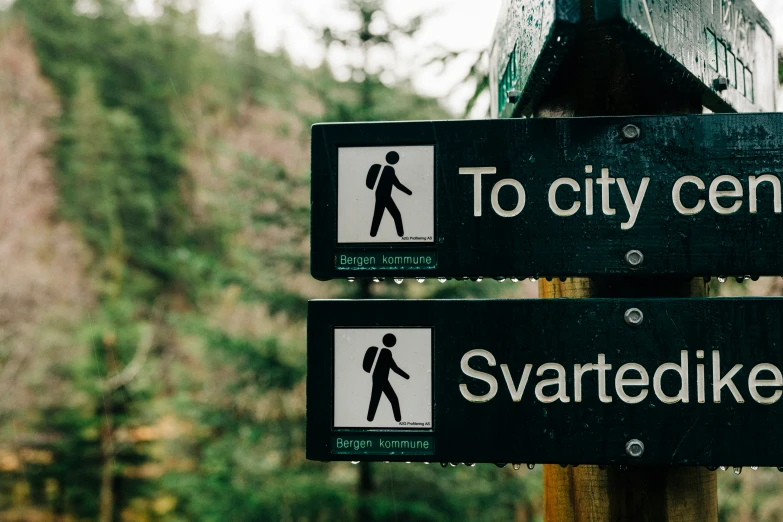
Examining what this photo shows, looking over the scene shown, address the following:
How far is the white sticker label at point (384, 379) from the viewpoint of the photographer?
1.34 meters

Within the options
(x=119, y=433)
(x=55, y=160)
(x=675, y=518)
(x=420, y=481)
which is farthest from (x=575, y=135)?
(x=55, y=160)

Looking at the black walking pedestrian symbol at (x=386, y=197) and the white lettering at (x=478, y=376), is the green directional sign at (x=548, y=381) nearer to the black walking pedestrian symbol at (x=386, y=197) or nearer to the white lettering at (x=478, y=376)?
the white lettering at (x=478, y=376)

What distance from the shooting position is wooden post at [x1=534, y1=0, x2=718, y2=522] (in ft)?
4.40

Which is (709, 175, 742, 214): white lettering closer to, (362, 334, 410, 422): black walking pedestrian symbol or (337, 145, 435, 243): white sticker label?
(337, 145, 435, 243): white sticker label

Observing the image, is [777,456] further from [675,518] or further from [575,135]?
[575,135]

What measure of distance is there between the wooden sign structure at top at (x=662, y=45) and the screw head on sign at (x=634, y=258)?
0.36 m

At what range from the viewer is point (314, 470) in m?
9.16

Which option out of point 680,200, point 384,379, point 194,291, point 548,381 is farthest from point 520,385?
point 194,291

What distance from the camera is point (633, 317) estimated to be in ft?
4.29

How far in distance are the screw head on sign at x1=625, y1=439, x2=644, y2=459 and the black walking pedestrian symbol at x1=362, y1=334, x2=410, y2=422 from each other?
438mm

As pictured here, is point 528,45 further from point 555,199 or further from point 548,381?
point 548,381

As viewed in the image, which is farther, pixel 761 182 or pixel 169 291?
pixel 169 291

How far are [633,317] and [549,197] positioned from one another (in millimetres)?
286

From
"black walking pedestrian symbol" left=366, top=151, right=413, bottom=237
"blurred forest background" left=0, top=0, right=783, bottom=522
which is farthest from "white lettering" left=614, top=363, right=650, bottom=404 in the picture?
"blurred forest background" left=0, top=0, right=783, bottom=522
